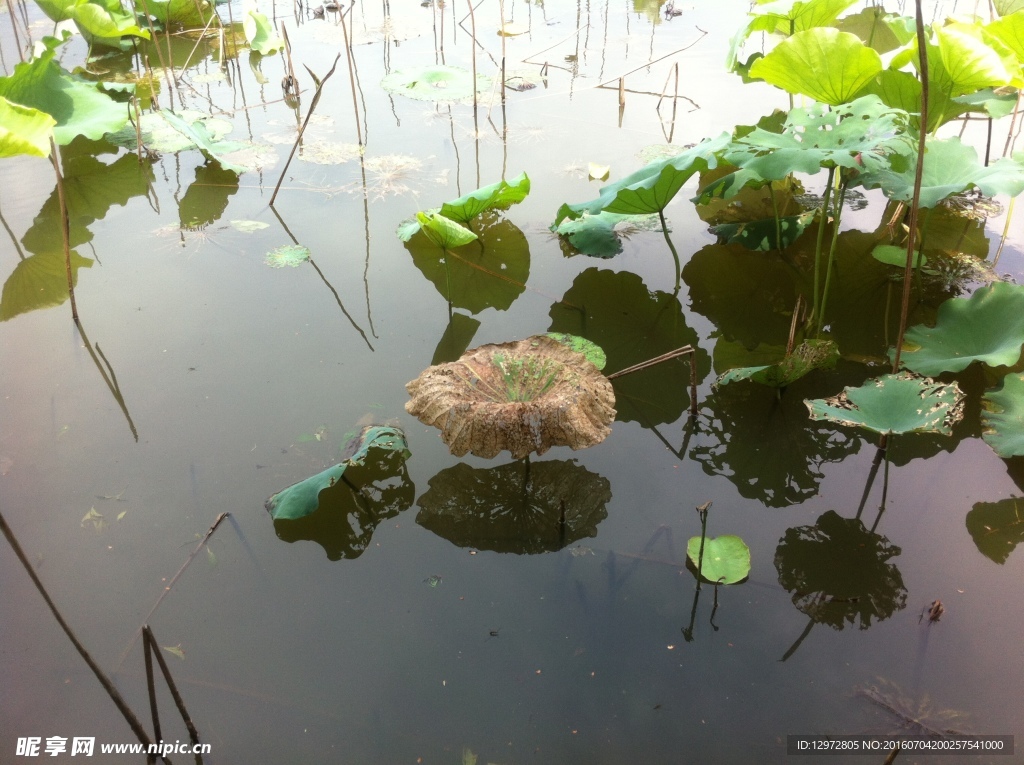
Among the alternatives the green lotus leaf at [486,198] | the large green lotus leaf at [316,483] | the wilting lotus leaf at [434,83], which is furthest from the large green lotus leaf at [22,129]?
the wilting lotus leaf at [434,83]

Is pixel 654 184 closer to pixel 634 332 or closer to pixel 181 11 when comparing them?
pixel 634 332

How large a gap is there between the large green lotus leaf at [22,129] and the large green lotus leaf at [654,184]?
1.64 meters

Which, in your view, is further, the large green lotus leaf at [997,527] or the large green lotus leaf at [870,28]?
the large green lotus leaf at [870,28]

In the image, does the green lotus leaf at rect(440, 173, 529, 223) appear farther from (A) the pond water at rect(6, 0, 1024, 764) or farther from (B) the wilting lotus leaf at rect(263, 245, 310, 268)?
(B) the wilting lotus leaf at rect(263, 245, 310, 268)

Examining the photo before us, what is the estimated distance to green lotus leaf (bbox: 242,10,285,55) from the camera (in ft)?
15.4

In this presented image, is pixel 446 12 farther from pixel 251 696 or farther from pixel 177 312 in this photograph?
pixel 251 696

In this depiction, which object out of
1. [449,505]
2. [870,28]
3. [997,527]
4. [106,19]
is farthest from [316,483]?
[870,28]

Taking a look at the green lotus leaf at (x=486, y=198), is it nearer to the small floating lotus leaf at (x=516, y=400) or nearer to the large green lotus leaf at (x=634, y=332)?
the large green lotus leaf at (x=634, y=332)

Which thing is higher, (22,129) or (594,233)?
(22,129)

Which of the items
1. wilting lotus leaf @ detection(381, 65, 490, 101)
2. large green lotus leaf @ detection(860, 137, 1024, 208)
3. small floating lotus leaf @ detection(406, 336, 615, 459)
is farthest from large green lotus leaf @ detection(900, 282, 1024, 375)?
wilting lotus leaf @ detection(381, 65, 490, 101)

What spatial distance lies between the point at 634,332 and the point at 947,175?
3.85ft

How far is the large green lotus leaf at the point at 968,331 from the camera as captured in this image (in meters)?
2.25

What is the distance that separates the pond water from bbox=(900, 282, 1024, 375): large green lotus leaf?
0.19m

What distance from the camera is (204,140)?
11.8ft
